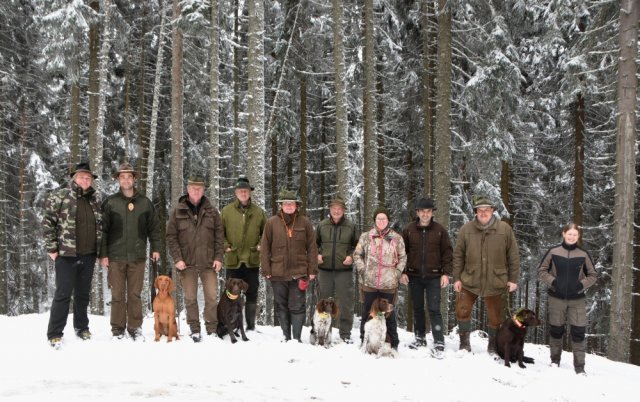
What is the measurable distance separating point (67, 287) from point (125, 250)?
879 millimetres

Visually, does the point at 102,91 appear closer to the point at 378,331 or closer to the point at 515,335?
the point at 378,331

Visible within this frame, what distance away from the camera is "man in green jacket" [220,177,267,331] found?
769 cm

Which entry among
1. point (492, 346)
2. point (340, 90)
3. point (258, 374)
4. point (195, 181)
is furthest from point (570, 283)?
point (340, 90)

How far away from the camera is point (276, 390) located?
5223 millimetres

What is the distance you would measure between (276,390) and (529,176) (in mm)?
18263

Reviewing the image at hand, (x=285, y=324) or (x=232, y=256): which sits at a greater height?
(x=232, y=256)

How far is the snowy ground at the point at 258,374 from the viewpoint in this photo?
4.90 meters

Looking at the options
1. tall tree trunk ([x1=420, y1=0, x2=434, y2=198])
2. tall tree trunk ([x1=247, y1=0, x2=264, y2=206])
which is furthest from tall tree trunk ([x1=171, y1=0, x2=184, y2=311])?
tall tree trunk ([x1=420, y1=0, x2=434, y2=198])

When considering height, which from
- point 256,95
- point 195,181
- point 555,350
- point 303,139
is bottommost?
point 555,350

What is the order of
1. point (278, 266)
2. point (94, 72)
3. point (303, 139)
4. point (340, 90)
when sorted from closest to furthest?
point (278, 266) < point (340, 90) < point (94, 72) < point (303, 139)

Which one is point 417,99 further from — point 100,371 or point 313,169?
point 100,371

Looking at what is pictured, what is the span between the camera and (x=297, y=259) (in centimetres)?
749

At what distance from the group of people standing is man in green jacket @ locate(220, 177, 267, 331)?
0.02 meters

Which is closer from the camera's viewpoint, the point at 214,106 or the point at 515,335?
the point at 515,335
